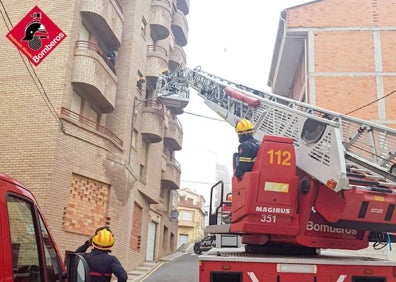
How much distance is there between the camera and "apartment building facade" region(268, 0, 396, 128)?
1806 centimetres

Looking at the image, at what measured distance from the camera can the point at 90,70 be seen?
50.1 ft

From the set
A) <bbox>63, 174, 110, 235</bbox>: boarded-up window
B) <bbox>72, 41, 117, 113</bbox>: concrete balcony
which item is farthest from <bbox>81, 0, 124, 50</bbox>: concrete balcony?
<bbox>63, 174, 110, 235</bbox>: boarded-up window

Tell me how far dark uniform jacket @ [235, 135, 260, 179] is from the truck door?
9.71ft

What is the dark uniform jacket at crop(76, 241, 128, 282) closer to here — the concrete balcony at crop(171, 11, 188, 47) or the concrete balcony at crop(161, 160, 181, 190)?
the concrete balcony at crop(161, 160, 181, 190)

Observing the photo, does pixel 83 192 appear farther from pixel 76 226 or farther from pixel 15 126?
pixel 15 126

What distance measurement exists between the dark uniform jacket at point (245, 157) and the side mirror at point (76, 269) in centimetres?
305

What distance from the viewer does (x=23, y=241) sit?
2.66 metres

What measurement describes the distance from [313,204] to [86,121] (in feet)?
38.4


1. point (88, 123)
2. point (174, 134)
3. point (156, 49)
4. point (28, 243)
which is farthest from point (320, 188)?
point (174, 134)

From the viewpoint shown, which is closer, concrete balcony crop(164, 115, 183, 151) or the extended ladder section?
the extended ladder section

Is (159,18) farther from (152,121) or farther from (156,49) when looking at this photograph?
(152,121)

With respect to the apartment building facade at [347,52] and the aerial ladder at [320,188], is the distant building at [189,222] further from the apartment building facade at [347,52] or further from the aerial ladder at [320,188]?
the aerial ladder at [320,188]

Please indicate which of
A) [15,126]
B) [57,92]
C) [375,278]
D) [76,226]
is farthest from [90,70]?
[375,278]

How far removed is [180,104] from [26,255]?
1115 centimetres
